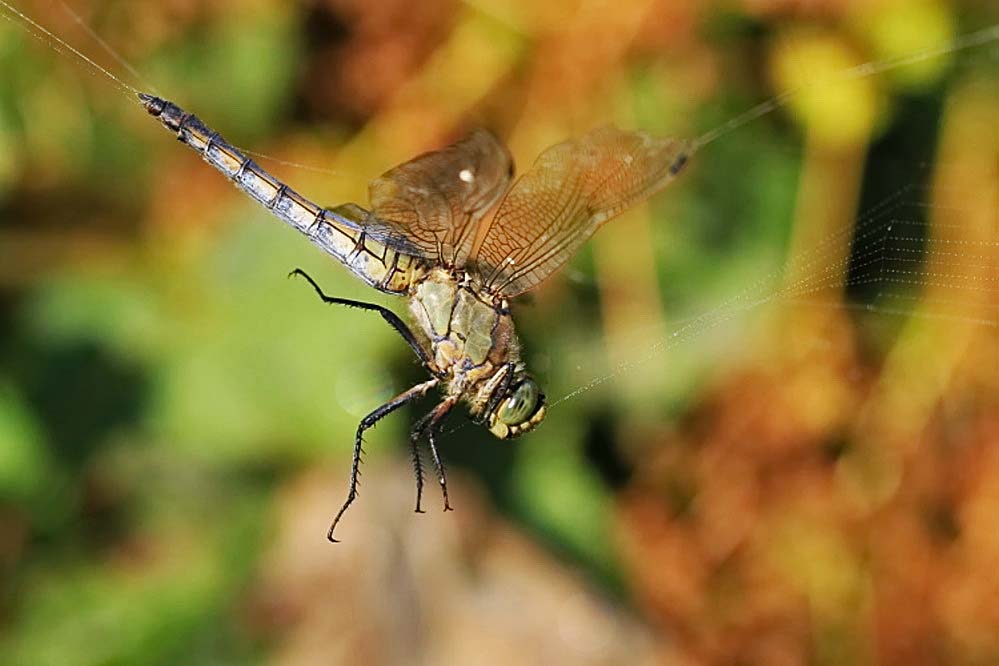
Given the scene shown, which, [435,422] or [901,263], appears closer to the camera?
[435,422]

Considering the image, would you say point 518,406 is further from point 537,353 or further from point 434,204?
point 537,353

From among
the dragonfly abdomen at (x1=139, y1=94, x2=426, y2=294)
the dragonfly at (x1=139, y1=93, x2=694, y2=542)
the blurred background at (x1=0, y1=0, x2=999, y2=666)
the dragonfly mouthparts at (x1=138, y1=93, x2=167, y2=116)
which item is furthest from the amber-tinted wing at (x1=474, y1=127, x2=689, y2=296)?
the blurred background at (x1=0, y1=0, x2=999, y2=666)

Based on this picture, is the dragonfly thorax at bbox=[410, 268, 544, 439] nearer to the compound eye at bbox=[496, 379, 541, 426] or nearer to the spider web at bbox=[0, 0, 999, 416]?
the compound eye at bbox=[496, 379, 541, 426]

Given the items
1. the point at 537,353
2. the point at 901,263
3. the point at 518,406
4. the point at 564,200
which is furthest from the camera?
the point at 901,263

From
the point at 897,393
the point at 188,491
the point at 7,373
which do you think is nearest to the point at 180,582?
the point at 188,491

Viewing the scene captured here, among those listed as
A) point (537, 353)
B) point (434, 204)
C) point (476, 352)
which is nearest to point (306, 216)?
point (434, 204)

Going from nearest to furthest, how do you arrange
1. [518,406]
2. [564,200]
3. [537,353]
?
[518,406]
[564,200]
[537,353]

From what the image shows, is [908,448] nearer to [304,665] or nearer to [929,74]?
[929,74]
